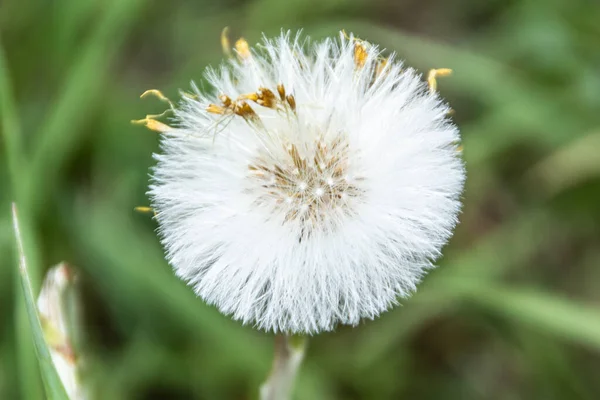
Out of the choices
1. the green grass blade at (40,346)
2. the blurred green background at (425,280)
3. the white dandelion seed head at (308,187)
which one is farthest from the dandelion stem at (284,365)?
the blurred green background at (425,280)

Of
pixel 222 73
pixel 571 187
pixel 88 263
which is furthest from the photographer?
pixel 571 187

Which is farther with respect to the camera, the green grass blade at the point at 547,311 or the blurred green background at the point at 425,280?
the blurred green background at the point at 425,280

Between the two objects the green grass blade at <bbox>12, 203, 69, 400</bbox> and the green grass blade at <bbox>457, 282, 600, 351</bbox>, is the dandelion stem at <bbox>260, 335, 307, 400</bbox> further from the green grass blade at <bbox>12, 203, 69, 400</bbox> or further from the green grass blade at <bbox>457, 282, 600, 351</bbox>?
the green grass blade at <bbox>457, 282, 600, 351</bbox>

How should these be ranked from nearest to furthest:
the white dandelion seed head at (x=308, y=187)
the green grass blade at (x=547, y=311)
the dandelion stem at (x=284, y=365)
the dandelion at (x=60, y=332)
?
the white dandelion seed head at (x=308, y=187) → the dandelion stem at (x=284, y=365) → the dandelion at (x=60, y=332) → the green grass blade at (x=547, y=311)

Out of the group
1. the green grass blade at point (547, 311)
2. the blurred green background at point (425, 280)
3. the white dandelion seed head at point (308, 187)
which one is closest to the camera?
the white dandelion seed head at point (308, 187)

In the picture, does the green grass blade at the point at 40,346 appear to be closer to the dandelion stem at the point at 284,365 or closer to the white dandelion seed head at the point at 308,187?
the white dandelion seed head at the point at 308,187

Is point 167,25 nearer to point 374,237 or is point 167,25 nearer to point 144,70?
point 144,70

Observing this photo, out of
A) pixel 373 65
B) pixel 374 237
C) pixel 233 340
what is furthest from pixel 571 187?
pixel 374 237
